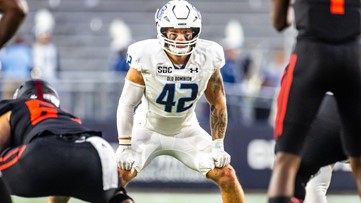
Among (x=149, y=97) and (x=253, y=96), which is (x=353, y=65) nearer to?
(x=149, y=97)

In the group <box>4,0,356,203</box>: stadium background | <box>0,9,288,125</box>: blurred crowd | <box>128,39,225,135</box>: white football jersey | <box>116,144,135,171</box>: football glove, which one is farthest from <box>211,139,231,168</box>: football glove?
<box>0,9,288,125</box>: blurred crowd

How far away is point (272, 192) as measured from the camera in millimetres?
5586

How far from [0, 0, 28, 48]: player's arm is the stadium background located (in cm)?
797

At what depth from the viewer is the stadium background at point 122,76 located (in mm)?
13367

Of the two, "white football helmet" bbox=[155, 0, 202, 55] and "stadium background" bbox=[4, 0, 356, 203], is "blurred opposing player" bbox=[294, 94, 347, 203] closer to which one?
"white football helmet" bbox=[155, 0, 202, 55]

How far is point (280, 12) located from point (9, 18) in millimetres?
1542

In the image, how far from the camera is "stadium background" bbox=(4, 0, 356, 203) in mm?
13367

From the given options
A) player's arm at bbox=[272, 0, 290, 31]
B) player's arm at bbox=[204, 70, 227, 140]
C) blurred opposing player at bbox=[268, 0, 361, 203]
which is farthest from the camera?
player's arm at bbox=[204, 70, 227, 140]

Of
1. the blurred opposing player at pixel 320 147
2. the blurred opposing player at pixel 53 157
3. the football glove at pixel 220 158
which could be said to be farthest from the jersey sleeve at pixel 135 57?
the blurred opposing player at pixel 320 147

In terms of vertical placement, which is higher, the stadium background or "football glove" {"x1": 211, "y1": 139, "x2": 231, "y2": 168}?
"football glove" {"x1": 211, "y1": 139, "x2": 231, "y2": 168}

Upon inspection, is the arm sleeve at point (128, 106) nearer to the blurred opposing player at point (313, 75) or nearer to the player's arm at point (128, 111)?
the player's arm at point (128, 111)

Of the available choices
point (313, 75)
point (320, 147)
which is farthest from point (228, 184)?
point (313, 75)

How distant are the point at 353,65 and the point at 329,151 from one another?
0.73 metres

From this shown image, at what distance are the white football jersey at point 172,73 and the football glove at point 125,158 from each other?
42 centimetres
